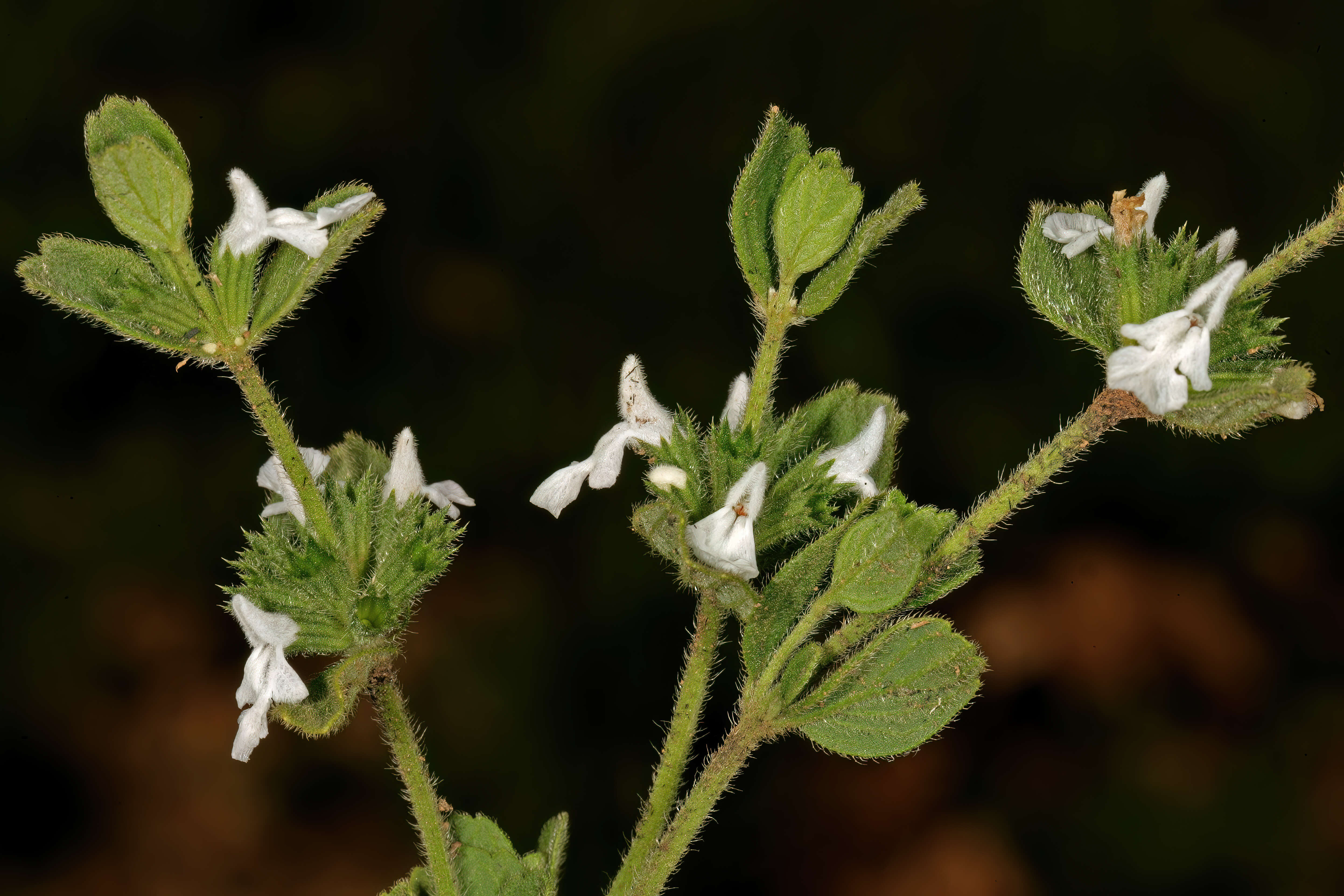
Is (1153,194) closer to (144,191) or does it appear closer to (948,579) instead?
(948,579)

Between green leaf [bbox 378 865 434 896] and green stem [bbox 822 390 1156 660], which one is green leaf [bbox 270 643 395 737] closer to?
green leaf [bbox 378 865 434 896]

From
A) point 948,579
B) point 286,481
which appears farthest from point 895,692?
point 286,481

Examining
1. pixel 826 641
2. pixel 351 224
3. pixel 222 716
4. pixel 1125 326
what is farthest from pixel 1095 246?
pixel 222 716

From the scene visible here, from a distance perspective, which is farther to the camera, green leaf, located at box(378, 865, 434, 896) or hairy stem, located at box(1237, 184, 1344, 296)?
green leaf, located at box(378, 865, 434, 896)

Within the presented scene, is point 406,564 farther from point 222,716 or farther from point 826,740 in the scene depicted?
point 222,716

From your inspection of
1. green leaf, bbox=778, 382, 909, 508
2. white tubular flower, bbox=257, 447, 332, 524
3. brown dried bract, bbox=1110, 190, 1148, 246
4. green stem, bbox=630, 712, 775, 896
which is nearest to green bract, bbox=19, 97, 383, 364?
white tubular flower, bbox=257, 447, 332, 524
